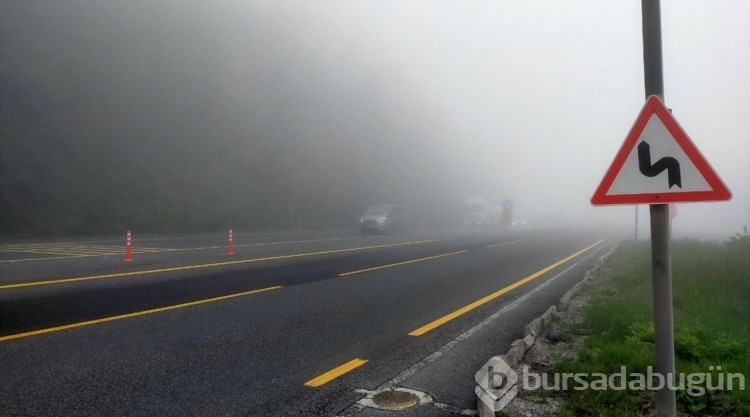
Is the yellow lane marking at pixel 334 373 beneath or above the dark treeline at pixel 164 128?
beneath

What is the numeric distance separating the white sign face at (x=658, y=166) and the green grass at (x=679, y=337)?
1714mm

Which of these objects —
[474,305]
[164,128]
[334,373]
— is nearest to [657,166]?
[334,373]

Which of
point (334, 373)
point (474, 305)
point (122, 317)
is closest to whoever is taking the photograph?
point (334, 373)

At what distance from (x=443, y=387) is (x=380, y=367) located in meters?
0.82

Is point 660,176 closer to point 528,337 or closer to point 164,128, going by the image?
point 528,337

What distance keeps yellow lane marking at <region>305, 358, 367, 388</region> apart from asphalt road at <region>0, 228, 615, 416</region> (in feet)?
0.03

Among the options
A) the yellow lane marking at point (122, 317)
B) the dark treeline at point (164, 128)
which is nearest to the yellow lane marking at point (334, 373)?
the yellow lane marking at point (122, 317)

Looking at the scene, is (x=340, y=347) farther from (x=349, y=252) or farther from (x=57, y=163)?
(x=57, y=163)

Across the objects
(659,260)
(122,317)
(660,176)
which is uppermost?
(660,176)

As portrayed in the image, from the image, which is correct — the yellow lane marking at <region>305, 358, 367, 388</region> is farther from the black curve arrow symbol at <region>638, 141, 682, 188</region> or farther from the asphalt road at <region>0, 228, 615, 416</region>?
the black curve arrow symbol at <region>638, 141, 682, 188</region>

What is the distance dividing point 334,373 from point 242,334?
195 centimetres

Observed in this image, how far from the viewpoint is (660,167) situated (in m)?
4.01

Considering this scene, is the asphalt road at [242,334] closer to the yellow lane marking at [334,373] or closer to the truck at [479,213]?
the yellow lane marking at [334,373]

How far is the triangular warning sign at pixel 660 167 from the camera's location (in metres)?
3.90
